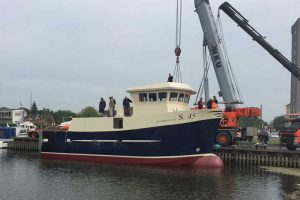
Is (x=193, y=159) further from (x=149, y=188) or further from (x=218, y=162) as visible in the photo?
(x=149, y=188)

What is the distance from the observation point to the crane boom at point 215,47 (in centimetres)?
3359

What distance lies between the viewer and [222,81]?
33875 millimetres

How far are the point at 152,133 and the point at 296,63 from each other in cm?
7980

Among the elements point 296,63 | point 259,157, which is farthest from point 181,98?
point 296,63

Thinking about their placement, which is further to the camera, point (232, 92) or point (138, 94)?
point (232, 92)

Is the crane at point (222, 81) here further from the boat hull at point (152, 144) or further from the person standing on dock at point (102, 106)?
the person standing on dock at point (102, 106)

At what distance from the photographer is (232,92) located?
3331cm

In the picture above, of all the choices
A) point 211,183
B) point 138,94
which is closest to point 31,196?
point 211,183

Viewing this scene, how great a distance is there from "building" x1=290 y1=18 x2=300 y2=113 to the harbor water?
73.8 m

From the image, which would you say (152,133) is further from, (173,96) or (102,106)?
(102,106)

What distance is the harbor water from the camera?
1781 cm

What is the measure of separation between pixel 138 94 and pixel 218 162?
6.92 meters

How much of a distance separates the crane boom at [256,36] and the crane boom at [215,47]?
2.10 m

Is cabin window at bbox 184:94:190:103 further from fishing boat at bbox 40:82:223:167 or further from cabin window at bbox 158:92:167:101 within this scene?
cabin window at bbox 158:92:167:101
